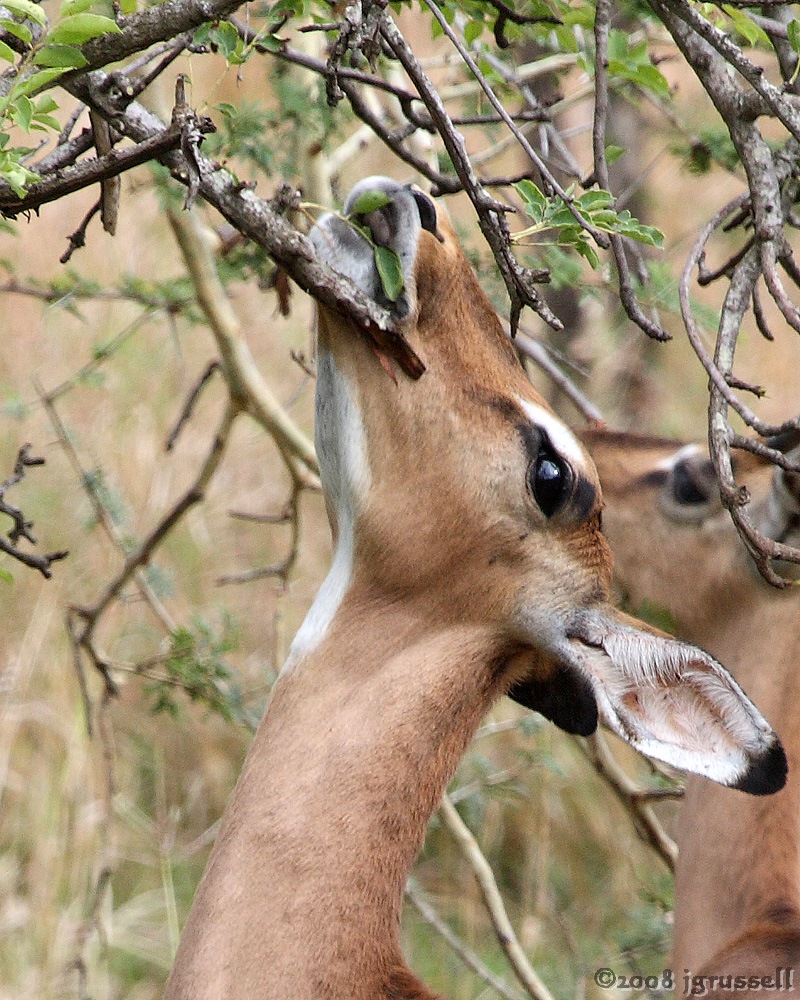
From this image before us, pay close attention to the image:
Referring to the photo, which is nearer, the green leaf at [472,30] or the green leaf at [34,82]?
the green leaf at [34,82]

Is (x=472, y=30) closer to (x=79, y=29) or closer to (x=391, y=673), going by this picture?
(x=79, y=29)

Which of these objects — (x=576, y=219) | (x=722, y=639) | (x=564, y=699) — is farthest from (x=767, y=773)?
(x=722, y=639)

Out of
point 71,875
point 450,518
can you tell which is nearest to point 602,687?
point 450,518

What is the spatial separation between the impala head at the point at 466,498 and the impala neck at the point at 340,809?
0.09 metres

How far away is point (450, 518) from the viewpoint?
2.72 meters

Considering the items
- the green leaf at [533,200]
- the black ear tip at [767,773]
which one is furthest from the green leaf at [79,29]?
the black ear tip at [767,773]

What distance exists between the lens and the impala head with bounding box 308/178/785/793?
8.73ft

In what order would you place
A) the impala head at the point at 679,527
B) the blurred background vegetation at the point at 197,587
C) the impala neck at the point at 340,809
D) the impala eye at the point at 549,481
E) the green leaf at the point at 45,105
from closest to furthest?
the green leaf at the point at 45,105
the impala neck at the point at 340,809
the impala eye at the point at 549,481
the impala head at the point at 679,527
the blurred background vegetation at the point at 197,587

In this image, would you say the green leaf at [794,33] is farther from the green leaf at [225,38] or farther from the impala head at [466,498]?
the green leaf at [225,38]

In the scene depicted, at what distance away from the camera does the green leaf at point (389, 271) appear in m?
2.55

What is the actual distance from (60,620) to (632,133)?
4.73 m

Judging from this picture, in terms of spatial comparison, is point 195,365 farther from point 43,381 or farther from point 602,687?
point 602,687

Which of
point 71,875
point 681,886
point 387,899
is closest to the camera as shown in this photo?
point 387,899

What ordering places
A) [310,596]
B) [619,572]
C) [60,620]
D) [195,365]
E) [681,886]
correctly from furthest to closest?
1. [195,365]
2. [310,596]
3. [60,620]
4. [619,572]
5. [681,886]
